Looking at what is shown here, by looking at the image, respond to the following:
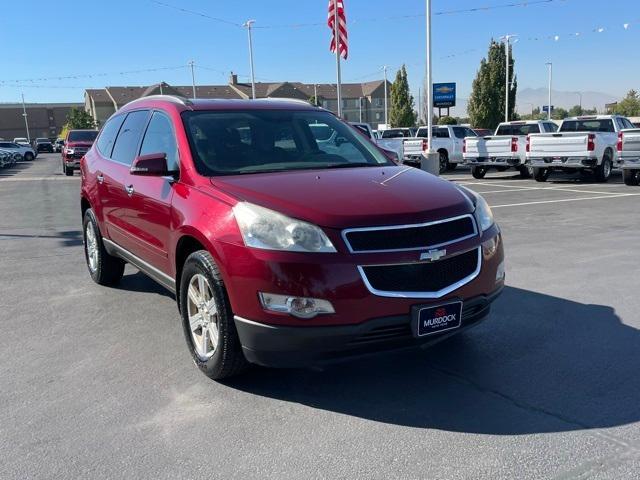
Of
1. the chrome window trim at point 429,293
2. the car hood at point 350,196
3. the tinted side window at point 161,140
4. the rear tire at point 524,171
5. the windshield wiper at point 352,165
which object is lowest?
the rear tire at point 524,171

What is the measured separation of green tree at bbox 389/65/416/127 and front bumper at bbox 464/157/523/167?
59182 mm

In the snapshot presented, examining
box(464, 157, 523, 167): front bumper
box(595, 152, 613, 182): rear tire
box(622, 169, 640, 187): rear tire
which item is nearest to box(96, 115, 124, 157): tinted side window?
box(622, 169, 640, 187): rear tire

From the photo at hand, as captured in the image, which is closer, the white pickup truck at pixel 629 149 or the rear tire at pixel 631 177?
the white pickup truck at pixel 629 149

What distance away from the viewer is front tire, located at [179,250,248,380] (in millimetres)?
3537

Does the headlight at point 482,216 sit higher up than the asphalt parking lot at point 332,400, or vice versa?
the headlight at point 482,216

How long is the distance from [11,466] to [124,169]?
115 inches

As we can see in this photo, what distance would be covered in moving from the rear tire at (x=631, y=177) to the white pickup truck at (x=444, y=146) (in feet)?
25.9

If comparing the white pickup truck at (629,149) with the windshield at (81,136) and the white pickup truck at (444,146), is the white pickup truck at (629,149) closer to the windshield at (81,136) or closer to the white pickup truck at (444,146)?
the white pickup truck at (444,146)

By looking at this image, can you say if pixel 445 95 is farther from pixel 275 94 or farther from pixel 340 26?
pixel 275 94

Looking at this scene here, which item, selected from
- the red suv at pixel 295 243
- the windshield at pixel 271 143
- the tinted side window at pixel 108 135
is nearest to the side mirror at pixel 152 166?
the red suv at pixel 295 243

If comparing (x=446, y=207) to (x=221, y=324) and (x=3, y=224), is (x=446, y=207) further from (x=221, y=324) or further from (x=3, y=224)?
(x=3, y=224)

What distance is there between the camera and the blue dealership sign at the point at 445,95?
4478cm

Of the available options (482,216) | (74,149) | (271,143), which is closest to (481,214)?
(482,216)

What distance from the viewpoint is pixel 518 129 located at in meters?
21.5
